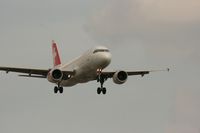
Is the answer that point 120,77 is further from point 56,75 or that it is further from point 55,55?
point 55,55

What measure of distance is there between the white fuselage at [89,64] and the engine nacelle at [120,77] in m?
4.20

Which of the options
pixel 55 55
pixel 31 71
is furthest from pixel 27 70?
pixel 55 55

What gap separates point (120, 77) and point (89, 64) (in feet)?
22.6

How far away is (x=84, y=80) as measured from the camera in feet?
283

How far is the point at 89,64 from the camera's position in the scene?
273 ft

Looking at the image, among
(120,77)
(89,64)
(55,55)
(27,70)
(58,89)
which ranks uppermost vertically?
(55,55)

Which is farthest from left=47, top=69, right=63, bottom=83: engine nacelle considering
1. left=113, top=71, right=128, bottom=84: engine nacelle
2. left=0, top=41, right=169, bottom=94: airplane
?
left=113, top=71, right=128, bottom=84: engine nacelle

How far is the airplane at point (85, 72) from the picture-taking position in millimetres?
82825

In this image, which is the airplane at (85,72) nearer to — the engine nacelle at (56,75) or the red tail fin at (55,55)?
the engine nacelle at (56,75)

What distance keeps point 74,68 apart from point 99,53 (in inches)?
198

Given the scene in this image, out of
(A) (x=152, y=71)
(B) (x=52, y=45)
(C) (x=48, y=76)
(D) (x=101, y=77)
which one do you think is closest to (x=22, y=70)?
(C) (x=48, y=76)

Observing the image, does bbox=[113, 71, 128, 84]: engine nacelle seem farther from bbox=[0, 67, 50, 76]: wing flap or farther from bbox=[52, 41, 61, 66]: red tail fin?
bbox=[52, 41, 61, 66]: red tail fin

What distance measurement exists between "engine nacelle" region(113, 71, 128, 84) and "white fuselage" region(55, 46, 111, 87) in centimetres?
420

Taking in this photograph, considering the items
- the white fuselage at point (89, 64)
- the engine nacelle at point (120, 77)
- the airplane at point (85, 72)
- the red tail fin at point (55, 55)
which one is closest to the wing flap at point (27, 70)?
the airplane at point (85, 72)
